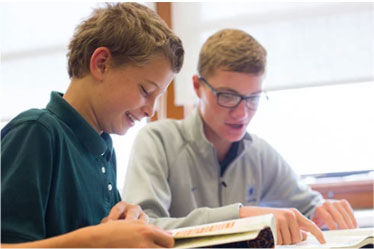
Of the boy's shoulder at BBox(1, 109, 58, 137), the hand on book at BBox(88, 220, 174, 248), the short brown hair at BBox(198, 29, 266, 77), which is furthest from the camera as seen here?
the short brown hair at BBox(198, 29, 266, 77)

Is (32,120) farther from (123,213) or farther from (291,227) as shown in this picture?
(291,227)

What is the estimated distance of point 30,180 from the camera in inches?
29.7

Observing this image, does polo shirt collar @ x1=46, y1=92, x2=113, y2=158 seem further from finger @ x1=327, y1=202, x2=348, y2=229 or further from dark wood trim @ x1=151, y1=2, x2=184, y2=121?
dark wood trim @ x1=151, y1=2, x2=184, y2=121

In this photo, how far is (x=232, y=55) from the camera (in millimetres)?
1607

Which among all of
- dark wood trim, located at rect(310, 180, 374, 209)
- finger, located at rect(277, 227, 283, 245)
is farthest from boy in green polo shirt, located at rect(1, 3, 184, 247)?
dark wood trim, located at rect(310, 180, 374, 209)

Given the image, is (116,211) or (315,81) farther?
(315,81)

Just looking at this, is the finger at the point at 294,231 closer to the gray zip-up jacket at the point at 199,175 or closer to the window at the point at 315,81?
the gray zip-up jacket at the point at 199,175

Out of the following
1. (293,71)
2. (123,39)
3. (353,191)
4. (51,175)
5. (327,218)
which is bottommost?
(353,191)

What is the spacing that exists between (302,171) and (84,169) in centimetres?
149

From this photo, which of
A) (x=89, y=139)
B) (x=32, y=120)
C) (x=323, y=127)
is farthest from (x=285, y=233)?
(x=323, y=127)

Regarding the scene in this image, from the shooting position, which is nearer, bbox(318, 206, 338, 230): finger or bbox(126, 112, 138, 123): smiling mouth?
bbox(126, 112, 138, 123): smiling mouth

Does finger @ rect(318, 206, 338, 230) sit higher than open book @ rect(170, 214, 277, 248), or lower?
lower

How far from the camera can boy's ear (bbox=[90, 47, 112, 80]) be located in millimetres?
1016

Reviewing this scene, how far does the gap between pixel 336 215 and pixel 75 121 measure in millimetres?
923
